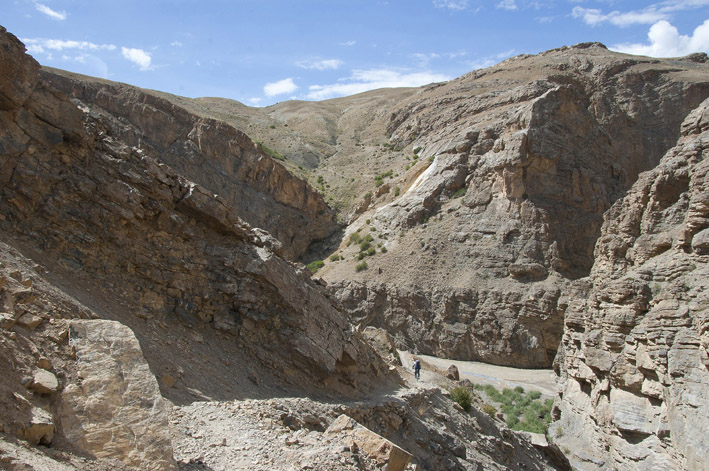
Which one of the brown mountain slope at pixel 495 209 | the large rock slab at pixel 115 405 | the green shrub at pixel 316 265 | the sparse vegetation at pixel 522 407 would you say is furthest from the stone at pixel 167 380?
the green shrub at pixel 316 265

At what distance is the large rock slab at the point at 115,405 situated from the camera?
5.18m

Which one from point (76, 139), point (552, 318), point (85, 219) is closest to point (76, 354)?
point (85, 219)

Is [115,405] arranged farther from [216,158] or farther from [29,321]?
[216,158]

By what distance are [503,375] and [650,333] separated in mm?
15014

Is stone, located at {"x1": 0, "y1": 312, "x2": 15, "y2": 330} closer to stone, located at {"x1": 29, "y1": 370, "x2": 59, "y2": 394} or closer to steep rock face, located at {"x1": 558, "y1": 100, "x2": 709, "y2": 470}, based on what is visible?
stone, located at {"x1": 29, "y1": 370, "x2": 59, "y2": 394}

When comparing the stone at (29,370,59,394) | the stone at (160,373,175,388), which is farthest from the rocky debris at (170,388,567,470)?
the stone at (29,370,59,394)

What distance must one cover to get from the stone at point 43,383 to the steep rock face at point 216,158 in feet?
114

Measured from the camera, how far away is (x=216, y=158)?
140 ft

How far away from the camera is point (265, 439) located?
738 centimetres

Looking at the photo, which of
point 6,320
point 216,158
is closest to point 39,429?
point 6,320

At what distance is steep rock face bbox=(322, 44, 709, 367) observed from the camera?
32.9 meters

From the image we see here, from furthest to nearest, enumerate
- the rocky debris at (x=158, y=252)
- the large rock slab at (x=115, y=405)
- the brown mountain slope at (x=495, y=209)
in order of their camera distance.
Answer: the brown mountain slope at (x=495, y=209) < the rocky debris at (x=158, y=252) < the large rock slab at (x=115, y=405)

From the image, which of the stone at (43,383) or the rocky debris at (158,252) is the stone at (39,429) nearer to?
the stone at (43,383)

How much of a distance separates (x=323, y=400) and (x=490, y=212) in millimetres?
28690
